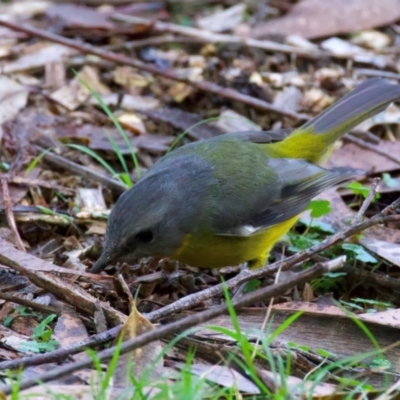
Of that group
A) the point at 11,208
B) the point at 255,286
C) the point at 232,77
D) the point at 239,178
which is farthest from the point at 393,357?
the point at 232,77

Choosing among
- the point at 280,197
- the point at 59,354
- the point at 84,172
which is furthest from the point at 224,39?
the point at 59,354

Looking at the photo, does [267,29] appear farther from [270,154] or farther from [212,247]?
[212,247]

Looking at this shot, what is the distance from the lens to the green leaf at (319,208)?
5.55 m

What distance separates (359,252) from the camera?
527cm

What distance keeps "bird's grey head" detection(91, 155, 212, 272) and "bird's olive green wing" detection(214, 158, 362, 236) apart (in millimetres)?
261

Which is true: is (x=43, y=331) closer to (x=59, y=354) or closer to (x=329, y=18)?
(x=59, y=354)

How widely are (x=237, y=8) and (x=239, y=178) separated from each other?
4516 millimetres

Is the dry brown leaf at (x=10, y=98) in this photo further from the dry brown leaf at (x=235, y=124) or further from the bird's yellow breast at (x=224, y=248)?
the bird's yellow breast at (x=224, y=248)

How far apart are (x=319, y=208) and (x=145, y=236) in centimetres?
153

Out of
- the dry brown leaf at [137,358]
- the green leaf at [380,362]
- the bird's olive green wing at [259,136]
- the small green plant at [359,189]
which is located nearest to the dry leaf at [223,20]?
the bird's olive green wing at [259,136]

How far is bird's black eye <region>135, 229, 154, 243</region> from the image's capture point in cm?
461

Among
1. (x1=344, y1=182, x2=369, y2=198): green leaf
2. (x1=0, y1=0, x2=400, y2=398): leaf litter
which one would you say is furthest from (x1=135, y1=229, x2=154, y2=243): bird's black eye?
(x1=344, y1=182, x2=369, y2=198): green leaf

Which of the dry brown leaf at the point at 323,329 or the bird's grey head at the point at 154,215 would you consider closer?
the dry brown leaf at the point at 323,329

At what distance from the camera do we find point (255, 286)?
5.21 m
